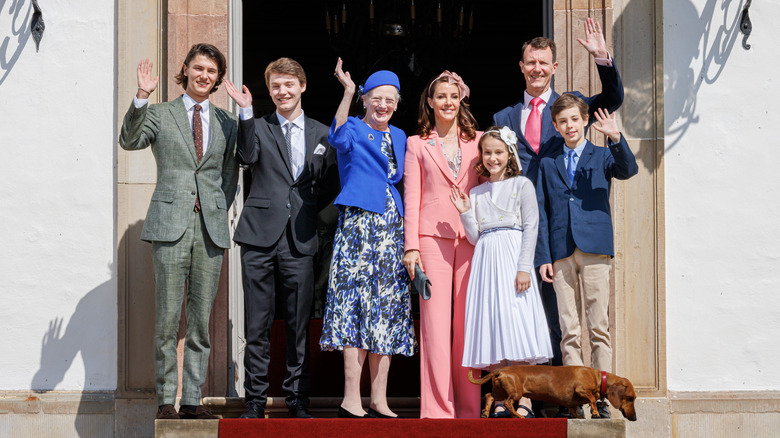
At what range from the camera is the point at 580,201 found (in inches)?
246

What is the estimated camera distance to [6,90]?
23.5ft

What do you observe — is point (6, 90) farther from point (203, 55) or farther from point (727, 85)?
point (727, 85)

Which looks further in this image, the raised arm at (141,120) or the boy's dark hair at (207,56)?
the boy's dark hair at (207,56)

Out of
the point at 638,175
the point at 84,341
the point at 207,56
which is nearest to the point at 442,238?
the point at 638,175

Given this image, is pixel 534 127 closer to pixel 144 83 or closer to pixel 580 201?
pixel 580 201

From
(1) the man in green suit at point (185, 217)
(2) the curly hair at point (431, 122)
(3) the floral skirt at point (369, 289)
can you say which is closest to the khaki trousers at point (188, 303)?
(1) the man in green suit at point (185, 217)

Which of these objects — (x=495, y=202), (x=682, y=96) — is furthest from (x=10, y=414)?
(x=682, y=96)

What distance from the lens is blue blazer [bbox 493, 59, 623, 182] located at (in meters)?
6.38

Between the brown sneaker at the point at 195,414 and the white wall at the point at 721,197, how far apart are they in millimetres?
2949

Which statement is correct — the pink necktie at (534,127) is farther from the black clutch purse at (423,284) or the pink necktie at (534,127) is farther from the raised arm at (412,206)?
the black clutch purse at (423,284)

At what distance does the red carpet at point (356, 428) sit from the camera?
5.81 meters

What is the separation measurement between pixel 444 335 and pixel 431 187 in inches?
33.7

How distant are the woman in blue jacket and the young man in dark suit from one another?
0.19m

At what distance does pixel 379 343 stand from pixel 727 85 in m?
2.97
